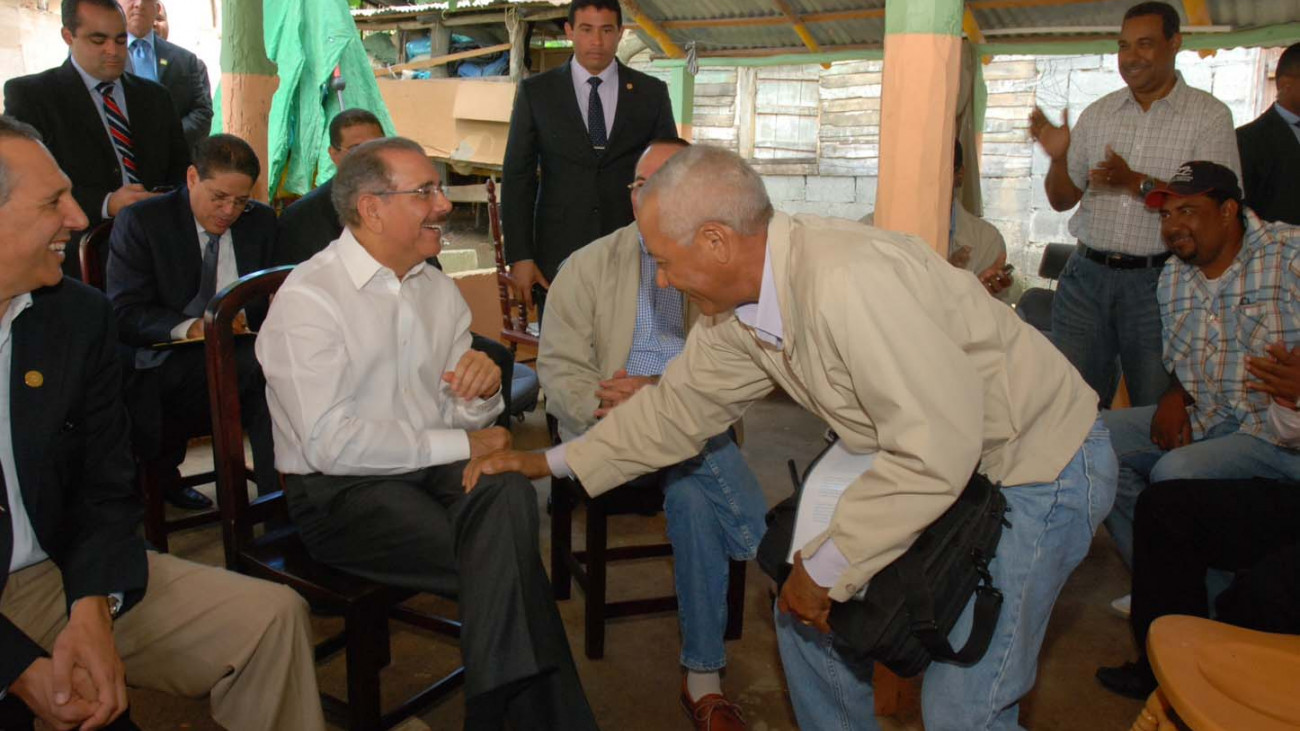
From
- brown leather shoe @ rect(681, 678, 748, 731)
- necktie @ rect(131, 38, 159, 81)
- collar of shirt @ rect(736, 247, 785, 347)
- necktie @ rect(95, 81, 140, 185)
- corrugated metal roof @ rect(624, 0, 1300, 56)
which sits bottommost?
brown leather shoe @ rect(681, 678, 748, 731)

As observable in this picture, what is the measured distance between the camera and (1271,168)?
3932 millimetres

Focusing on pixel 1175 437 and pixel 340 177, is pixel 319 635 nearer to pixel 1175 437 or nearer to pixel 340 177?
pixel 340 177

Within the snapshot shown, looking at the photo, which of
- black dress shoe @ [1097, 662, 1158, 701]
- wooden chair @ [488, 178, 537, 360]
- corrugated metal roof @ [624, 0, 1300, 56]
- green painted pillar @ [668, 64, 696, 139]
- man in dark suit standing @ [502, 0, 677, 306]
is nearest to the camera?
black dress shoe @ [1097, 662, 1158, 701]

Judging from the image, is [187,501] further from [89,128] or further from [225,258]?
[89,128]

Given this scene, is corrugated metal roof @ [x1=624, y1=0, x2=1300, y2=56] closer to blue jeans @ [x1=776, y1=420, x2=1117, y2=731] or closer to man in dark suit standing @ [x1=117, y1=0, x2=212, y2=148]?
man in dark suit standing @ [x1=117, y1=0, x2=212, y2=148]

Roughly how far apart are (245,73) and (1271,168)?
4.65 m

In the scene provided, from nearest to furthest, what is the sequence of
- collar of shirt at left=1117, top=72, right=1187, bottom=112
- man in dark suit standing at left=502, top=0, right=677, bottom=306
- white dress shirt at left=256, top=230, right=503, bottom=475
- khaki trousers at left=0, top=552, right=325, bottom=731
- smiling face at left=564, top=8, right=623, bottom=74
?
khaki trousers at left=0, top=552, right=325, bottom=731
white dress shirt at left=256, top=230, right=503, bottom=475
collar of shirt at left=1117, top=72, right=1187, bottom=112
smiling face at left=564, top=8, right=623, bottom=74
man in dark suit standing at left=502, top=0, right=677, bottom=306

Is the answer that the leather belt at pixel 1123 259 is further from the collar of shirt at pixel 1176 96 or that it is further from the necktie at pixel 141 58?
the necktie at pixel 141 58

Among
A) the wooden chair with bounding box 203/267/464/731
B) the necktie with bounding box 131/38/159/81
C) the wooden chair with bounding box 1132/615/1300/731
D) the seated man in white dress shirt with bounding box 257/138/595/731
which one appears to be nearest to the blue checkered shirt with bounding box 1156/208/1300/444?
the wooden chair with bounding box 1132/615/1300/731

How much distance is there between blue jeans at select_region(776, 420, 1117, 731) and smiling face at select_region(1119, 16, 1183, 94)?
224cm

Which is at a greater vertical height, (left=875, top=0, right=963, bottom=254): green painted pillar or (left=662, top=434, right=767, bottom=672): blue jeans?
(left=875, top=0, right=963, bottom=254): green painted pillar

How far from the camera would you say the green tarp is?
16.5 feet

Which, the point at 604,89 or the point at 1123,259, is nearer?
the point at 1123,259

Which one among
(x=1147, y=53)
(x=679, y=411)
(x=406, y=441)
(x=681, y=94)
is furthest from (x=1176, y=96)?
(x=681, y=94)
